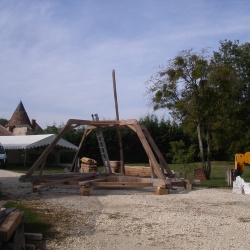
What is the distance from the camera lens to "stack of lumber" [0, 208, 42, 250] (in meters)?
5.53

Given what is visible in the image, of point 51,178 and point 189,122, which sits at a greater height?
point 189,122

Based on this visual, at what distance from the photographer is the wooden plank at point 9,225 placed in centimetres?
547

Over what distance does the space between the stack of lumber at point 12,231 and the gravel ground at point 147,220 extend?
25.3 inches

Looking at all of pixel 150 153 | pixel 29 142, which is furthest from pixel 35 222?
pixel 29 142

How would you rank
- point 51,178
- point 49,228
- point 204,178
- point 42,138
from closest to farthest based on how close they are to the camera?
point 49,228 → point 51,178 → point 204,178 → point 42,138

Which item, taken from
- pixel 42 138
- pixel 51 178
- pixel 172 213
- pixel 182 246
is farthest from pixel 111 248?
pixel 42 138

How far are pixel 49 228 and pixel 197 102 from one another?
1547 centimetres

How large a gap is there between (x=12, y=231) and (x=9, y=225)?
3.7 inches

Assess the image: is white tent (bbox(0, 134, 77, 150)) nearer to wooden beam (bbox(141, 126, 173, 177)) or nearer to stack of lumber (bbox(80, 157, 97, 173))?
stack of lumber (bbox(80, 157, 97, 173))

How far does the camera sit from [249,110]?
131 feet

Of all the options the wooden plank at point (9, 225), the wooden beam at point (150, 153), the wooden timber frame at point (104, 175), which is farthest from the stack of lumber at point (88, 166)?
the wooden plank at point (9, 225)

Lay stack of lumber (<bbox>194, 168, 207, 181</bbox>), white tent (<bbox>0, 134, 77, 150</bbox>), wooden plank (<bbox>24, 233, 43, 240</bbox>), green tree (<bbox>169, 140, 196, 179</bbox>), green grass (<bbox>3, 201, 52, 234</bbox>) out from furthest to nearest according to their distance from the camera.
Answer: white tent (<bbox>0, 134, 77, 150</bbox>) → stack of lumber (<bbox>194, 168, 207, 181</bbox>) → green tree (<bbox>169, 140, 196, 179</bbox>) → green grass (<bbox>3, 201, 52, 234</bbox>) → wooden plank (<bbox>24, 233, 43, 240</bbox>)

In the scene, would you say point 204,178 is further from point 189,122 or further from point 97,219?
point 97,219

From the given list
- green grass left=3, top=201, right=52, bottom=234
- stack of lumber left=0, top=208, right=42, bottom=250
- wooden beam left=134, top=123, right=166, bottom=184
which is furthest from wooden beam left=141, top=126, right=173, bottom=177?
stack of lumber left=0, top=208, right=42, bottom=250
